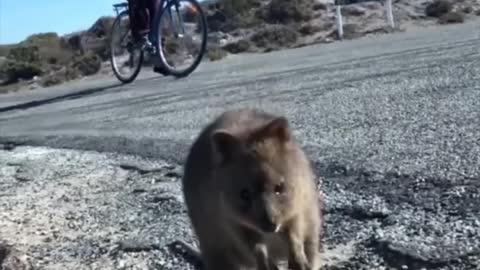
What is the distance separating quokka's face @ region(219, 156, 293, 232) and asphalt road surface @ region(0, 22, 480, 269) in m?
0.79

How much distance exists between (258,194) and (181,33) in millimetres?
12553

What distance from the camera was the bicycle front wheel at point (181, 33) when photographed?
1577 centimetres

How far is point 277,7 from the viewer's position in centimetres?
4138

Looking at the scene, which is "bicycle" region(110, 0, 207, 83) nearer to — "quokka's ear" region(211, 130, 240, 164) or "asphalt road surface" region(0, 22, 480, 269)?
"asphalt road surface" region(0, 22, 480, 269)

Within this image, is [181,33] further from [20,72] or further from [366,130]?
[20,72]

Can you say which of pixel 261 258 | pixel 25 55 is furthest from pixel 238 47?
pixel 261 258

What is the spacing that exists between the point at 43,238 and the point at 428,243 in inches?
106

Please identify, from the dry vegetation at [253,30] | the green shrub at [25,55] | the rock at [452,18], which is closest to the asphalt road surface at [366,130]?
the dry vegetation at [253,30]

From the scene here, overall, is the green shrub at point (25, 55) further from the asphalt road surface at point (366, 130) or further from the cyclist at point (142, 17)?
the cyclist at point (142, 17)

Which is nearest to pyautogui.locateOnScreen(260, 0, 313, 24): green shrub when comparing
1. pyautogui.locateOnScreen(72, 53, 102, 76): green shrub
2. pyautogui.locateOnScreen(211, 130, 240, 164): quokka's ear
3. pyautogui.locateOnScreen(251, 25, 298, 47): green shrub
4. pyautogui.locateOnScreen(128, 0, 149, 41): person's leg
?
pyautogui.locateOnScreen(251, 25, 298, 47): green shrub

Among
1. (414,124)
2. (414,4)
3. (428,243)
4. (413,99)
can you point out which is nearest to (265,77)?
(413,99)

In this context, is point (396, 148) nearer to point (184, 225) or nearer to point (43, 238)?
point (184, 225)

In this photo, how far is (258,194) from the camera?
337 centimetres

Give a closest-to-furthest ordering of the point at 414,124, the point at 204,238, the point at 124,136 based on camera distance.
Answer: the point at 204,238, the point at 414,124, the point at 124,136
